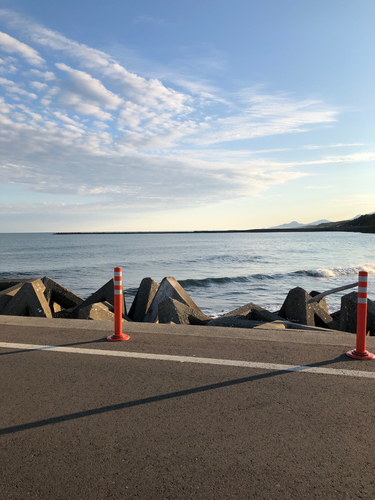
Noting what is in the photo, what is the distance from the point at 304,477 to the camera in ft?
8.29

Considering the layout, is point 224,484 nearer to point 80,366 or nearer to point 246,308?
point 80,366

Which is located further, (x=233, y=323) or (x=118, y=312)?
(x=233, y=323)

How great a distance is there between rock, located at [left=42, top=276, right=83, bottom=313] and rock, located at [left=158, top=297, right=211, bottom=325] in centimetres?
441

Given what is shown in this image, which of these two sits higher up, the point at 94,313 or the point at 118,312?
the point at 118,312

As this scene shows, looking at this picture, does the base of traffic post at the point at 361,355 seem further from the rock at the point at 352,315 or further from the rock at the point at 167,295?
the rock at the point at 167,295

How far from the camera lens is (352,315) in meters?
8.38

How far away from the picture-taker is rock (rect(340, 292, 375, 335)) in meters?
8.19

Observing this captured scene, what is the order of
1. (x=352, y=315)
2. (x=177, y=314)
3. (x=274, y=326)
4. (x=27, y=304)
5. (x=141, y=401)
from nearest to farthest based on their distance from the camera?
(x=141, y=401) < (x=274, y=326) < (x=177, y=314) < (x=352, y=315) < (x=27, y=304)

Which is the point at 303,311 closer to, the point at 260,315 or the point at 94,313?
the point at 260,315

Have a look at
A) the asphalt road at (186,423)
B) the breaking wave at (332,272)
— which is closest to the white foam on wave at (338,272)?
the breaking wave at (332,272)

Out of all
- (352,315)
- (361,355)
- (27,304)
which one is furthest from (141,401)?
(352,315)

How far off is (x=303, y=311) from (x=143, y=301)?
4.55 m

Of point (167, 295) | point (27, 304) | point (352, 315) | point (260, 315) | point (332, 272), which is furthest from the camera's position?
point (332, 272)

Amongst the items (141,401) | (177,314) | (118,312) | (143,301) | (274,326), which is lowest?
(143,301)
